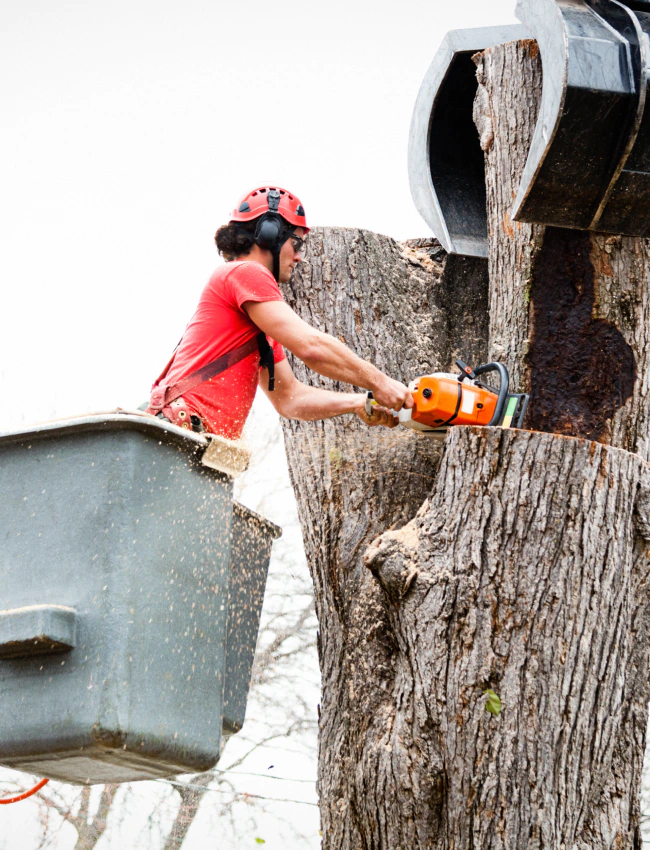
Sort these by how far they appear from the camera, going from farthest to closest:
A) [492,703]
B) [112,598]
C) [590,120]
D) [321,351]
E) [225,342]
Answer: [225,342] < [321,351] < [590,120] < [492,703] < [112,598]

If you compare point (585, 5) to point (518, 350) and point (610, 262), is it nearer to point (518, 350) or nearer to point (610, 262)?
point (610, 262)

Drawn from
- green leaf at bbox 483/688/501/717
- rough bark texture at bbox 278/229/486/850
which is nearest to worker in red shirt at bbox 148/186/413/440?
rough bark texture at bbox 278/229/486/850

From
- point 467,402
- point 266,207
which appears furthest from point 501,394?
point 266,207

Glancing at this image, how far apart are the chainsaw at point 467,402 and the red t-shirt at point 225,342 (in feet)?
2.12

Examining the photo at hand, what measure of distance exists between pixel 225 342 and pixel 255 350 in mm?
130

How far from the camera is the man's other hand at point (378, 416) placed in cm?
345

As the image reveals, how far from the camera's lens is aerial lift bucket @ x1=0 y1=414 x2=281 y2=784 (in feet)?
7.89

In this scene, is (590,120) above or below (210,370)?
above

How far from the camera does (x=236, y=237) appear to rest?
3.62 metres

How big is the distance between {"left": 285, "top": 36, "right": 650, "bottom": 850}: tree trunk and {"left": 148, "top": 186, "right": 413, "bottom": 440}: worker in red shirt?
0.30 meters

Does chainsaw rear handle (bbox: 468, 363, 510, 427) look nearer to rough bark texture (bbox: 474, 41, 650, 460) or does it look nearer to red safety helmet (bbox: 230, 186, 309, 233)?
rough bark texture (bbox: 474, 41, 650, 460)

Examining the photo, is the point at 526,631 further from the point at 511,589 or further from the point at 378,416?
the point at 378,416

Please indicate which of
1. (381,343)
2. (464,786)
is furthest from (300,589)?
(464,786)

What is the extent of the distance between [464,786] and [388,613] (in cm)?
57
